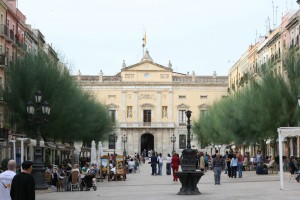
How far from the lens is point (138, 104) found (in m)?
98.8

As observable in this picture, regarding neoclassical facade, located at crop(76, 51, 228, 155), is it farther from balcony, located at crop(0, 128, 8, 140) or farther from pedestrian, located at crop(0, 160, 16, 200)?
pedestrian, located at crop(0, 160, 16, 200)

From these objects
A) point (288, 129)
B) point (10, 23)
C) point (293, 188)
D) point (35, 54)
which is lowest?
point (293, 188)

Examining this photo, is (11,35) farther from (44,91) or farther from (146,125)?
(146,125)

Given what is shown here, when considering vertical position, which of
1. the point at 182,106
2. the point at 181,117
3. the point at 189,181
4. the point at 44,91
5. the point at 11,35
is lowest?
the point at 189,181

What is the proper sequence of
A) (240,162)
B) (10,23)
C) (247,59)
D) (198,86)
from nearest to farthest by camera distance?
(240,162)
(10,23)
(247,59)
(198,86)

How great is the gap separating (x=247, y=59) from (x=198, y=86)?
Result: 2039cm

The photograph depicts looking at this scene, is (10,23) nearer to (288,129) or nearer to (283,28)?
(283,28)

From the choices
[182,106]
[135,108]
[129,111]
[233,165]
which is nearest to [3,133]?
[233,165]

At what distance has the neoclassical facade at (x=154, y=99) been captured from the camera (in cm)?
9756

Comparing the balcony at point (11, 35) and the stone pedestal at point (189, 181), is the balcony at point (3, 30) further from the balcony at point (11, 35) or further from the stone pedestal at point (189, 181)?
the stone pedestal at point (189, 181)

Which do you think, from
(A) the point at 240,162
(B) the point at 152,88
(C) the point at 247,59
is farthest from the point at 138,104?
(A) the point at 240,162

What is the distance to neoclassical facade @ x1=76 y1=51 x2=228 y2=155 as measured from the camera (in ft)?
320

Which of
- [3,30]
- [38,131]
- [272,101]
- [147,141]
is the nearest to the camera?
[38,131]

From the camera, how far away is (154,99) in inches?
3885
